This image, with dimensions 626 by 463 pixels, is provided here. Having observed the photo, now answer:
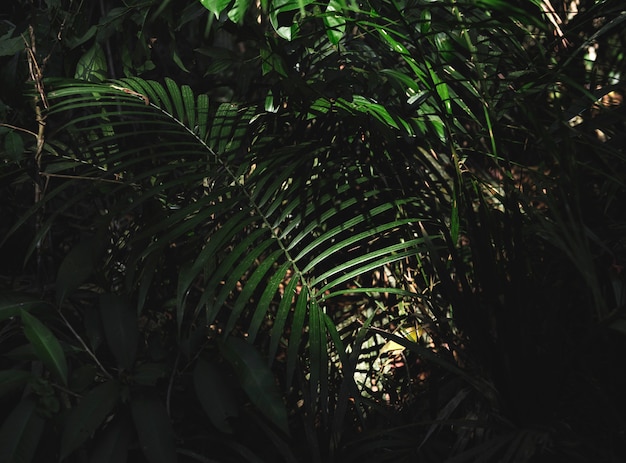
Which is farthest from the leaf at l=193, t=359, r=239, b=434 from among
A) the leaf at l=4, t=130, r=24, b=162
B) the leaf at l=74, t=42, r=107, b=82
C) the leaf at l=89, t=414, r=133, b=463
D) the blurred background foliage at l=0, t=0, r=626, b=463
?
the leaf at l=74, t=42, r=107, b=82

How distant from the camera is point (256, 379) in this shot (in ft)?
3.33

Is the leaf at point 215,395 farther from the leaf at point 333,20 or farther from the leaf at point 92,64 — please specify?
the leaf at point 92,64

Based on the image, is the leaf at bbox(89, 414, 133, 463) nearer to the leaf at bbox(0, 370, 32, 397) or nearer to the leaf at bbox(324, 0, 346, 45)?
the leaf at bbox(0, 370, 32, 397)

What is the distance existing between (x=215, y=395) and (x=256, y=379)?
0.21 feet

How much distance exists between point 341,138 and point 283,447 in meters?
0.56

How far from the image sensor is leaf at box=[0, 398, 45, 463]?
949 millimetres

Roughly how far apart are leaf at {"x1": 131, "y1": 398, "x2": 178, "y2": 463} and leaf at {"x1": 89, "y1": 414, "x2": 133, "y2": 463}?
0.14 ft

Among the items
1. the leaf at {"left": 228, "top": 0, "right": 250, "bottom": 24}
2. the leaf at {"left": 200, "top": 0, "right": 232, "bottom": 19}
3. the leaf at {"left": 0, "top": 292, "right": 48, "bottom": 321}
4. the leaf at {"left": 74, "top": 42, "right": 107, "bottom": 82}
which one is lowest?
the leaf at {"left": 0, "top": 292, "right": 48, "bottom": 321}

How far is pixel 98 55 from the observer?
1.38 m

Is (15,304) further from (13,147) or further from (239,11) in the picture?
(239,11)

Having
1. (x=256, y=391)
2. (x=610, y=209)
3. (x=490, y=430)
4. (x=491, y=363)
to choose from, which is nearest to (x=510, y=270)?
(x=491, y=363)

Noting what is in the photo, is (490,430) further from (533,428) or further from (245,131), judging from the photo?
(245,131)

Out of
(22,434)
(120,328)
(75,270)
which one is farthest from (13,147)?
(22,434)

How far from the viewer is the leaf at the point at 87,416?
0.92m
